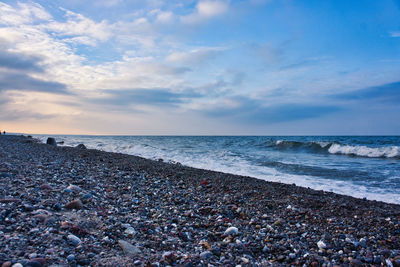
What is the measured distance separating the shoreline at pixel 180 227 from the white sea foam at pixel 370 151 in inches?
659

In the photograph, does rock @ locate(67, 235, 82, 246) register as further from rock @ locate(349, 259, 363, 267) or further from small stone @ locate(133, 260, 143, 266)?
rock @ locate(349, 259, 363, 267)

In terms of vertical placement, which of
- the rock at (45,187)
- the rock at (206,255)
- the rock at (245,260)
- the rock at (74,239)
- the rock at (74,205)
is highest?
the rock at (45,187)

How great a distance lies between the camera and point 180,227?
3836mm

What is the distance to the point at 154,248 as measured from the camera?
3066mm

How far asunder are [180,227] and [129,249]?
43.0 inches

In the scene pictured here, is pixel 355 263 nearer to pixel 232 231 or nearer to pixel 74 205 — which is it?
pixel 232 231

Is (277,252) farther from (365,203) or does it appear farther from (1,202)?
(365,203)

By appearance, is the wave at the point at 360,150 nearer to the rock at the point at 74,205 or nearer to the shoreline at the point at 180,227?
the shoreline at the point at 180,227

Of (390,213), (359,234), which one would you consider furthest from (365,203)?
(359,234)

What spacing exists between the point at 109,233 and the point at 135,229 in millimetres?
405

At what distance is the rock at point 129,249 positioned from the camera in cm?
281

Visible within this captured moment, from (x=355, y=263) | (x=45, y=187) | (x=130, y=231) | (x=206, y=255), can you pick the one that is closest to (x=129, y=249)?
(x=130, y=231)

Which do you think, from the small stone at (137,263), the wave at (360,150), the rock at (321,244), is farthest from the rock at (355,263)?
the wave at (360,150)

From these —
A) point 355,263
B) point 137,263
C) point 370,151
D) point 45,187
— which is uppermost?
point 370,151
